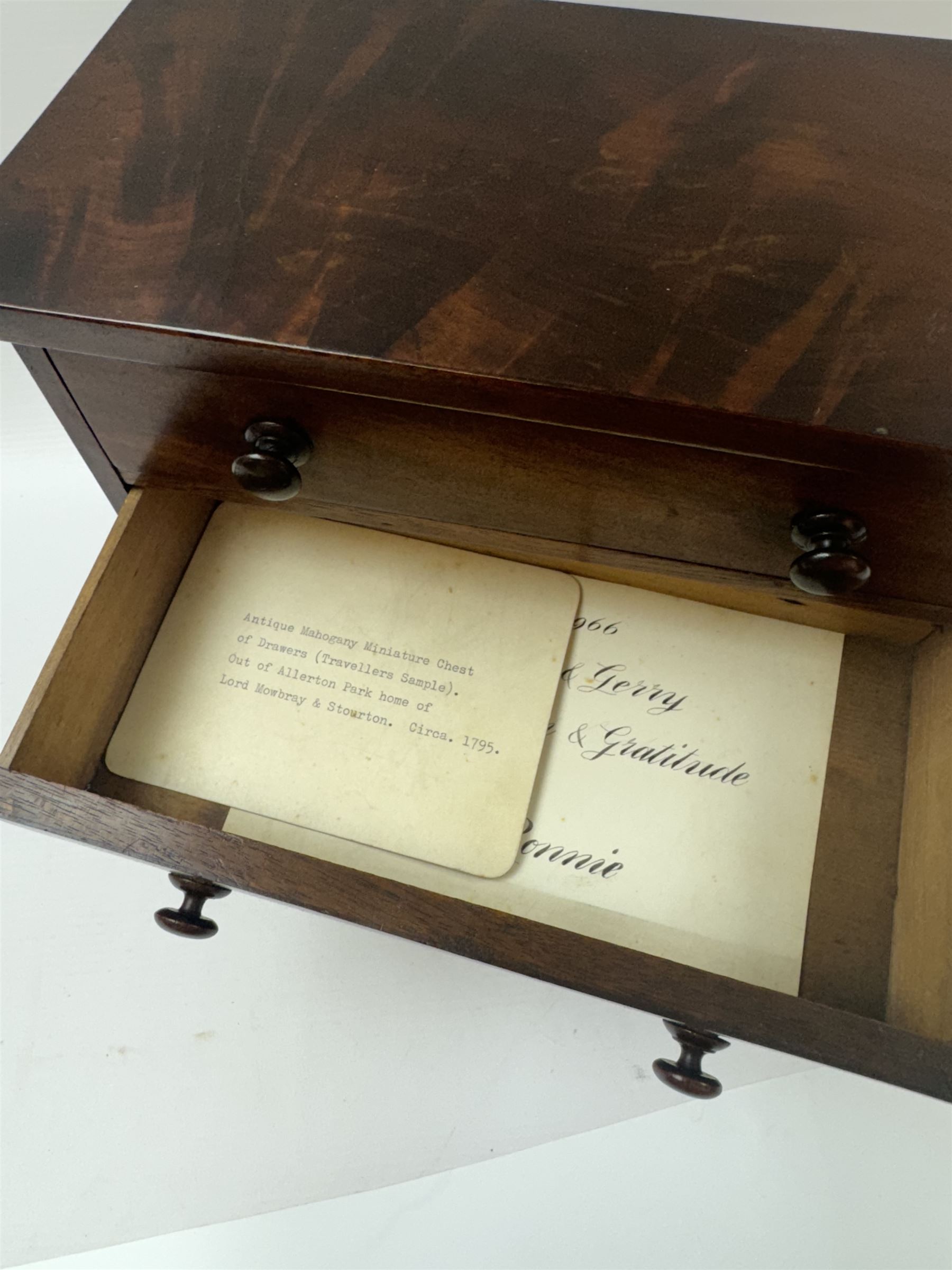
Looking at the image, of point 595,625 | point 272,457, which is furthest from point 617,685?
point 272,457

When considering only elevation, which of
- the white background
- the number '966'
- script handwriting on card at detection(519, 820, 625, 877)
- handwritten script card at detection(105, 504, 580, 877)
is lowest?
the white background

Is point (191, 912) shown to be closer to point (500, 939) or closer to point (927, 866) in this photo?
point (500, 939)

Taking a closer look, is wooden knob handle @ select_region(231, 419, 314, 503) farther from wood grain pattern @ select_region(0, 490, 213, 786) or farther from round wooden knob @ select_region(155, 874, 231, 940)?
round wooden knob @ select_region(155, 874, 231, 940)

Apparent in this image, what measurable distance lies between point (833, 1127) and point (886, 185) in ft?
2.23

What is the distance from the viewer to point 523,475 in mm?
533

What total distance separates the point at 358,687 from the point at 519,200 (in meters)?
0.36

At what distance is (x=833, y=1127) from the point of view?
2.38 ft

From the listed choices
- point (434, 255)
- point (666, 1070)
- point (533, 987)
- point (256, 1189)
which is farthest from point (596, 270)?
point (256, 1189)

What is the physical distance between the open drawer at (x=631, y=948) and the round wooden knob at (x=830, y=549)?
0.08 m

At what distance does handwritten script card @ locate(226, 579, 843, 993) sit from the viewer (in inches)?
24.4

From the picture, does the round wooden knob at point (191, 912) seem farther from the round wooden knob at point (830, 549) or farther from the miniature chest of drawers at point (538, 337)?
the round wooden knob at point (830, 549)

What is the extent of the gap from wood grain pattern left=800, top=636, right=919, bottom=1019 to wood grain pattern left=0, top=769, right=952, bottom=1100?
0.63 feet

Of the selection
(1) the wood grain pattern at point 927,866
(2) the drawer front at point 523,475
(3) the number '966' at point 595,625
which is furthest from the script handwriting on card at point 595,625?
(1) the wood grain pattern at point 927,866

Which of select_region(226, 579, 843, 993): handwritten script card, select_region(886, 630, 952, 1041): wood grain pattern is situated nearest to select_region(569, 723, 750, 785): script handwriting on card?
select_region(226, 579, 843, 993): handwritten script card
